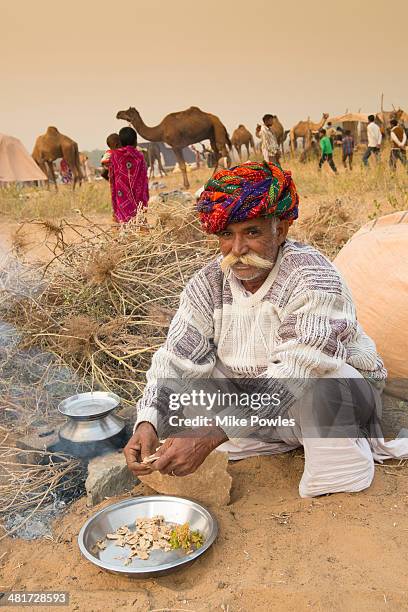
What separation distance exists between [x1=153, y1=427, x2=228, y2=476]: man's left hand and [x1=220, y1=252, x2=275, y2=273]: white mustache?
56 centimetres

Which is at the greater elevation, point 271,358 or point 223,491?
point 271,358

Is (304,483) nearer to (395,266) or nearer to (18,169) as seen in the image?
(395,266)

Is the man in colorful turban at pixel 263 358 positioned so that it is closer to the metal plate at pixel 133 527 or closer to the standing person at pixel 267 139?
the metal plate at pixel 133 527

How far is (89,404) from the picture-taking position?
2.69 metres

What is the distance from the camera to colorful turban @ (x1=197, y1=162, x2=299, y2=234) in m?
2.05

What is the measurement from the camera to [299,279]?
2100 millimetres

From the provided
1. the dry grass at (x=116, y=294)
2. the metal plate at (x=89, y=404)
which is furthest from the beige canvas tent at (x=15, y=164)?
the metal plate at (x=89, y=404)

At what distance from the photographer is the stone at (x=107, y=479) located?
7.68ft

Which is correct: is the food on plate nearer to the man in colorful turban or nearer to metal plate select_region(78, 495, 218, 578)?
metal plate select_region(78, 495, 218, 578)

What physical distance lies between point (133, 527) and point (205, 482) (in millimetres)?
299

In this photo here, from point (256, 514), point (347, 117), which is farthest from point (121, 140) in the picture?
point (347, 117)

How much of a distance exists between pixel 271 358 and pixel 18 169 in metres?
8.44

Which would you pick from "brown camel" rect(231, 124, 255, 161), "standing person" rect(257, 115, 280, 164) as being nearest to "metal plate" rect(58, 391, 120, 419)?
"standing person" rect(257, 115, 280, 164)

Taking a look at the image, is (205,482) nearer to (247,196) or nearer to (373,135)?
(247,196)
